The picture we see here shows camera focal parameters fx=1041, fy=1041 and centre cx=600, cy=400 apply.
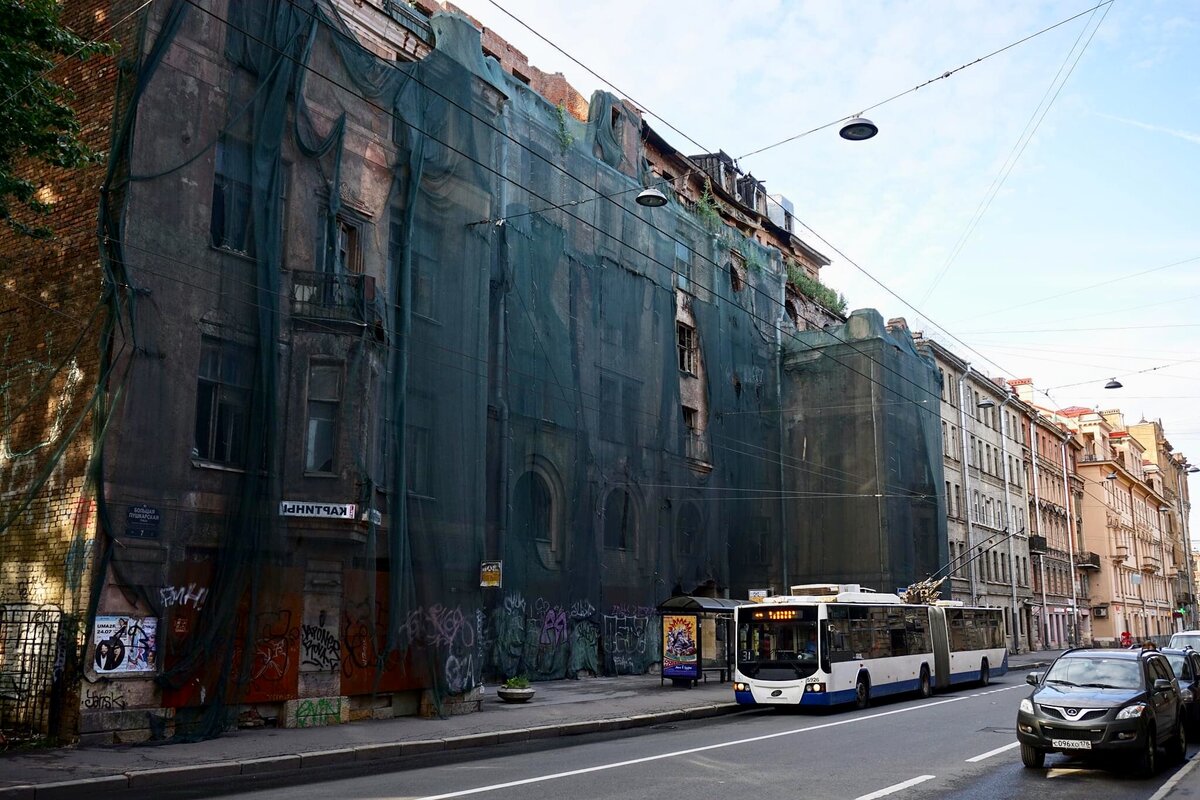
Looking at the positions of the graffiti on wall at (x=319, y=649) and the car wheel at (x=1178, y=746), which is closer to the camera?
the car wheel at (x=1178, y=746)

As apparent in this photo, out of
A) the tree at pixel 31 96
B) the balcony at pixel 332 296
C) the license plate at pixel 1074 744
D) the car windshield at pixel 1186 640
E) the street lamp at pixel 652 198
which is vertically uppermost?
the street lamp at pixel 652 198

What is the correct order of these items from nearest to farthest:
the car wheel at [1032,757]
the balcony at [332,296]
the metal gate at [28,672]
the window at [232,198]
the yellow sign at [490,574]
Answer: the car wheel at [1032,757]
the metal gate at [28,672]
the window at [232,198]
the balcony at [332,296]
the yellow sign at [490,574]

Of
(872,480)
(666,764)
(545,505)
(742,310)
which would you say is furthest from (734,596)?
(666,764)

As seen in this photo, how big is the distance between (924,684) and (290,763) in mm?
18646

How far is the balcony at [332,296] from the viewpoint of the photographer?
18812 millimetres

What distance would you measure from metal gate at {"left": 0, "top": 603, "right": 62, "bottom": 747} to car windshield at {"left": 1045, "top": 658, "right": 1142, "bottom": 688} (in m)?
13.9

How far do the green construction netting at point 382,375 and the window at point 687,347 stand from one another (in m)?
2.10

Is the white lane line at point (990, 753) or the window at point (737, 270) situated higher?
the window at point (737, 270)

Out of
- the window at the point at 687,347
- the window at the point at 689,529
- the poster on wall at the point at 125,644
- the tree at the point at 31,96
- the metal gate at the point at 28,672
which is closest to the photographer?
the tree at the point at 31,96

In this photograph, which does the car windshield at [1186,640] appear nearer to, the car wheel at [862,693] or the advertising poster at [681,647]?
the car wheel at [862,693]

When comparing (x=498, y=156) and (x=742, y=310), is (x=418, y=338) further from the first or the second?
(x=742, y=310)

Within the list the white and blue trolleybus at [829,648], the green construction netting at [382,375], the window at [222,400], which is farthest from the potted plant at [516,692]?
the window at [222,400]

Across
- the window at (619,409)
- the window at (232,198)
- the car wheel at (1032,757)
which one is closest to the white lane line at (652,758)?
the car wheel at (1032,757)

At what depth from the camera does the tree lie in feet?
45.6
